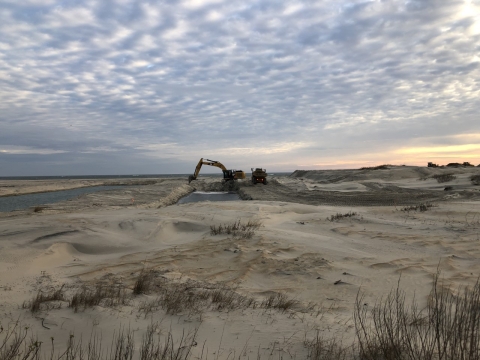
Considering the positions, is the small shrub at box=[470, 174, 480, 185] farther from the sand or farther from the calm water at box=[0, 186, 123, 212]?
the calm water at box=[0, 186, 123, 212]

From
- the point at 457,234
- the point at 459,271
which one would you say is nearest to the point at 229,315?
the point at 459,271

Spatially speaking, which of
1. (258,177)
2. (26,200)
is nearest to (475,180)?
(258,177)

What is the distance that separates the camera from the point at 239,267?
720cm

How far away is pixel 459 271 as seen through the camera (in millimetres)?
6656

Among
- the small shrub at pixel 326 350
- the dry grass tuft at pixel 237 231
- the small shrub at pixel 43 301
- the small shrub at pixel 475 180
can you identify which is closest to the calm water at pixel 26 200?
the dry grass tuft at pixel 237 231

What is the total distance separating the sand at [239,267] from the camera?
394cm

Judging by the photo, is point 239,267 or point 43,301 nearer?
point 43,301

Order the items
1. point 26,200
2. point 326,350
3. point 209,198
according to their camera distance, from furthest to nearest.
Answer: point 209,198, point 26,200, point 326,350

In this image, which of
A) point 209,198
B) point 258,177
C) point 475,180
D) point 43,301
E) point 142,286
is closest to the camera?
point 43,301

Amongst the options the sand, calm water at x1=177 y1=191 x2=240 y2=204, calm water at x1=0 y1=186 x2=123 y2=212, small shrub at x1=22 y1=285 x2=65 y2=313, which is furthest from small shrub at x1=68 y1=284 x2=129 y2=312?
calm water at x1=177 y1=191 x2=240 y2=204

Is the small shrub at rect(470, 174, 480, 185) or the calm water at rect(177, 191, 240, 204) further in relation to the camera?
the calm water at rect(177, 191, 240, 204)

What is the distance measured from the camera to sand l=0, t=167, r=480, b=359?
3943 mm

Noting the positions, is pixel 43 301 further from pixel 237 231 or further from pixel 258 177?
pixel 258 177

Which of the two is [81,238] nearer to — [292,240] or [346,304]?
[292,240]
